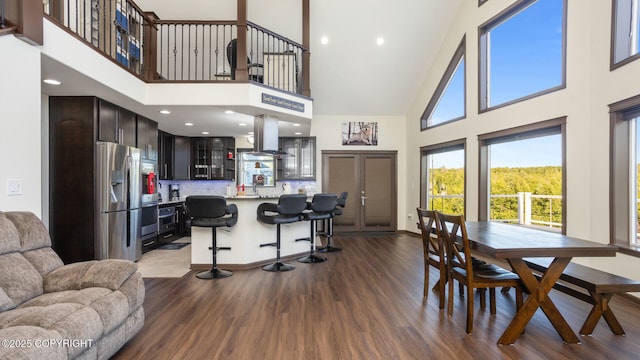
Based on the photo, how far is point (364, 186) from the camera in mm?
8133

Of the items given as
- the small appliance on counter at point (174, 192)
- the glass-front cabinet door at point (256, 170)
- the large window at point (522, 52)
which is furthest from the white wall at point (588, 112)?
the small appliance on counter at point (174, 192)

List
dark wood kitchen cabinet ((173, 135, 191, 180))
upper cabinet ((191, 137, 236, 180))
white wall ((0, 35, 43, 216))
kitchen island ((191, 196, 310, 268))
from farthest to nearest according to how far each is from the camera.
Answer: upper cabinet ((191, 137, 236, 180)) → dark wood kitchen cabinet ((173, 135, 191, 180)) → kitchen island ((191, 196, 310, 268)) → white wall ((0, 35, 43, 216))

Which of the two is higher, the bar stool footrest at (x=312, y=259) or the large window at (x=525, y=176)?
the large window at (x=525, y=176)

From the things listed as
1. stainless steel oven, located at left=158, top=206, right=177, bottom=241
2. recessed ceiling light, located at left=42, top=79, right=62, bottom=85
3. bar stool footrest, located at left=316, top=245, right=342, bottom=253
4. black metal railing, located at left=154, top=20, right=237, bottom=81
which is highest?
black metal railing, located at left=154, top=20, right=237, bottom=81

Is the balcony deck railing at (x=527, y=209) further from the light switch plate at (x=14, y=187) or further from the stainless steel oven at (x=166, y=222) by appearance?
the stainless steel oven at (x=166, y=222)

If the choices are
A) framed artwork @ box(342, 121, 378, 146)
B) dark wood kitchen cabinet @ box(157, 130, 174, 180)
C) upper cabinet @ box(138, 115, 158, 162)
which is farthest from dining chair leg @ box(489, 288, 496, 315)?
dark wood kitchen cabinet @ box(157, 130, 174, 180)

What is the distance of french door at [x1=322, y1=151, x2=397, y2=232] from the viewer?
26.5 ft

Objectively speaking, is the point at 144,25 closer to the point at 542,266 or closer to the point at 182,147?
the point at 182,147

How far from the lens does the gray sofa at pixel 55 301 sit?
1.58 metres

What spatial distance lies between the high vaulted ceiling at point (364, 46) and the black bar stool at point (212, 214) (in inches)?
66.9

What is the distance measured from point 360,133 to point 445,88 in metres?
2.28

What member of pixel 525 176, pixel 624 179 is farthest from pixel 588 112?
pixel 525 176

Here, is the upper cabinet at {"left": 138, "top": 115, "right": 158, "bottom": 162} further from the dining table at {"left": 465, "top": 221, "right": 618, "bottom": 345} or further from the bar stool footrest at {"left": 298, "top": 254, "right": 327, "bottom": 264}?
the dining table at {"left": 465, "top": 221, "right": 618, "bottom": 345}

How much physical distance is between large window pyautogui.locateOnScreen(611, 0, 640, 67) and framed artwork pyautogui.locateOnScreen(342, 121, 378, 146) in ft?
16.6
